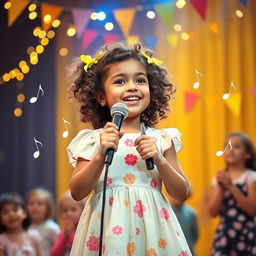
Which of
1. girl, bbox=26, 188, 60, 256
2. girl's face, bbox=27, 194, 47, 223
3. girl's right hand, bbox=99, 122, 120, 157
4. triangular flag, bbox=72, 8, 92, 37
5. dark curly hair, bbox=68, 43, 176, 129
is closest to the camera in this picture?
girl's right hand, bbox=99, 122, 120, 157

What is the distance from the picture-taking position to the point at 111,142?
61.9 inches

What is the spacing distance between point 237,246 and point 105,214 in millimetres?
1736

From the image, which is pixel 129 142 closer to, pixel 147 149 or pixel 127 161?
pixel 127 161

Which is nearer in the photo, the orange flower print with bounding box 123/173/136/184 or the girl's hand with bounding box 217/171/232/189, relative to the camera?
the orange flower print with bounding box 123/173/136/184

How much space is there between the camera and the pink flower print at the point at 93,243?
5.49ft

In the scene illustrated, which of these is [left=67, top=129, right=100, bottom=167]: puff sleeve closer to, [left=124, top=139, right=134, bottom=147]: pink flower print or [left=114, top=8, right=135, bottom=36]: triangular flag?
[left=124, top=139, right=134, bottom=147]: pink flower print

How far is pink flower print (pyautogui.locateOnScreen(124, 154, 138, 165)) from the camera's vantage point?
1771mm

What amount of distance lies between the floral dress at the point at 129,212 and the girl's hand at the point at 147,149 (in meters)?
0.13

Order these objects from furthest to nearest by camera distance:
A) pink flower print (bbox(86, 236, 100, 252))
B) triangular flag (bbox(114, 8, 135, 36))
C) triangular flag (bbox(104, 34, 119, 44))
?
triangular flag (bbox(104, 34, 119, 44))
triangular flag (bbox(114, 8, 135, 36))
pink flower print (bbox(86, 236, 100, 252))

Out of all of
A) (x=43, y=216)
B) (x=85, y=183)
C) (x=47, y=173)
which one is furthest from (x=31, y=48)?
(x=85, y=183)

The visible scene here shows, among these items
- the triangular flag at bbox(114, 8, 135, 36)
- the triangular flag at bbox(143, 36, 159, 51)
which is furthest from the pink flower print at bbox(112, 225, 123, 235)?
the triangular flag at bbox(143, 36, 159, 51)

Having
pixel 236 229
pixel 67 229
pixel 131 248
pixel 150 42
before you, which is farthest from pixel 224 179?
pixel 131 248

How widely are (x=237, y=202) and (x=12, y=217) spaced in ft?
4.47

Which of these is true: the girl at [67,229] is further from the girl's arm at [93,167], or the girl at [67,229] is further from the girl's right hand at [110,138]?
the girl's right hand at [110,138]
